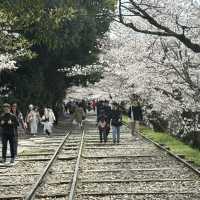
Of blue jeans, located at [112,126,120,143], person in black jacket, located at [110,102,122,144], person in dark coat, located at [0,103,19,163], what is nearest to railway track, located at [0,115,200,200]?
person in dark coat, located at [0,103,19,163]

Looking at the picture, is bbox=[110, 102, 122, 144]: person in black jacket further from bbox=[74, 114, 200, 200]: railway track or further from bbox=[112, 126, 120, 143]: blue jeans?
bbox=[74, 114, 200, 200]: railway track

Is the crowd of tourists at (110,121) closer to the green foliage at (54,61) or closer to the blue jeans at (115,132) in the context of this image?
the blue jeans at (115,132)

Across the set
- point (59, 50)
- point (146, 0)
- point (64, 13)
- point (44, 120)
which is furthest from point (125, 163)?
point (59, 50)

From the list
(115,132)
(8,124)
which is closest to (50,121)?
(115,132)

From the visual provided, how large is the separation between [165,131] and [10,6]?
28645 millimetres

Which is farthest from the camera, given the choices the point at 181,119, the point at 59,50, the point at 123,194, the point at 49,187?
the point at 59,50

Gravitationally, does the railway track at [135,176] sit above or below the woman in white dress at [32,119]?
below

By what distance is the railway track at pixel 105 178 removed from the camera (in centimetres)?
1338

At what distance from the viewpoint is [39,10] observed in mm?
10781

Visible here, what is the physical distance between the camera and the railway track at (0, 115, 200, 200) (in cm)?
1338

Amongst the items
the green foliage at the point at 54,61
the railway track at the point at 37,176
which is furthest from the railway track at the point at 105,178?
the green foliage at the point at 54,61

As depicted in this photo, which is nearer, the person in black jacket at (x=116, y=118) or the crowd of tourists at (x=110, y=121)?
the person in black jacket at (x=116, y=118)

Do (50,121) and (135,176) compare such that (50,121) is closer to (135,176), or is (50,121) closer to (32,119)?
(32,119)

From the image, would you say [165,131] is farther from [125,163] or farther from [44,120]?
[125,163]
